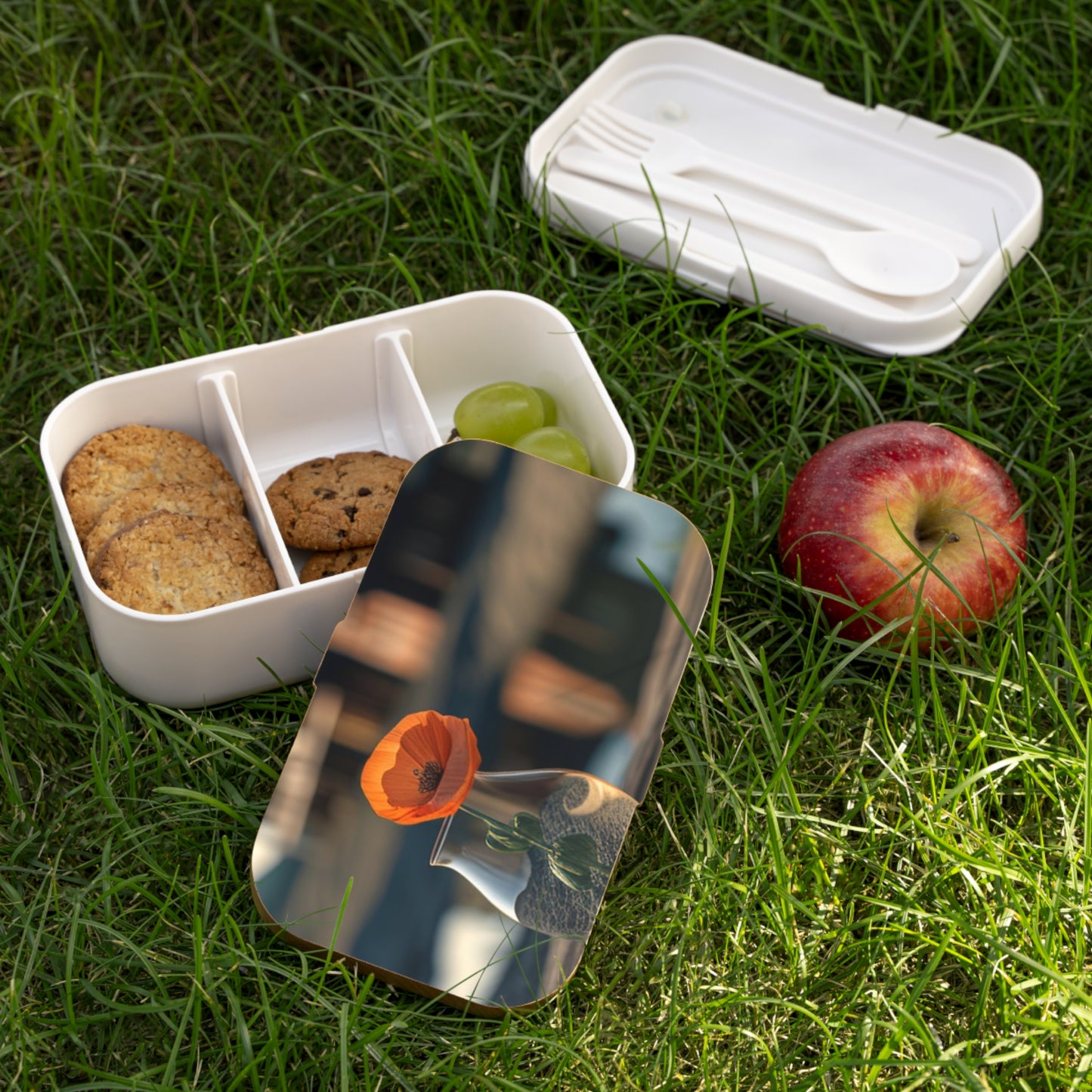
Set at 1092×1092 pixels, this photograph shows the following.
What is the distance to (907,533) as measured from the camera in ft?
4.69

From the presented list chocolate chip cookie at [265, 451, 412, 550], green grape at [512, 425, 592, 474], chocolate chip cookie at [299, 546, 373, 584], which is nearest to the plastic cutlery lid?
green grape at [512, 425, 592, 474]

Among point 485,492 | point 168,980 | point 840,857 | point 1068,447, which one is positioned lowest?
point 168,980

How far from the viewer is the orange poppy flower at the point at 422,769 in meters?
1.25

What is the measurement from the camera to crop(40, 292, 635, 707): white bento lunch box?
133 cm

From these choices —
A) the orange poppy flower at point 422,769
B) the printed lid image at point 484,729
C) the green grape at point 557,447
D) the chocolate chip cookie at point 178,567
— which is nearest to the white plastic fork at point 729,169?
the green grape at point 557,447

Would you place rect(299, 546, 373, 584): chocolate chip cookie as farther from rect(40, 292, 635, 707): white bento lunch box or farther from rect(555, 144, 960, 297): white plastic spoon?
rect(555, 144, 960, 297): white plastic spoon

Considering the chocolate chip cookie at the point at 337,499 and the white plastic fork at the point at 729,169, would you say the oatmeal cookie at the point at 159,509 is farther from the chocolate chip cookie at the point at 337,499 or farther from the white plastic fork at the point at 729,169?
the white plastic fork at the point at 729,169

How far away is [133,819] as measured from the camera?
4.39 ft

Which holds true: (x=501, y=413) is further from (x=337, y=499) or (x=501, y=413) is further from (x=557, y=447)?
(x=337, y=499)

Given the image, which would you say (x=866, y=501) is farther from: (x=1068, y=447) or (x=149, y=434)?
(x=149, y=434)

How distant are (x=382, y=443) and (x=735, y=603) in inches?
19.7

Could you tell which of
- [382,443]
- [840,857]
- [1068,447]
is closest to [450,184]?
[382,443]

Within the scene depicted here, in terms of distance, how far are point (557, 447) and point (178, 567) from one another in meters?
0.44

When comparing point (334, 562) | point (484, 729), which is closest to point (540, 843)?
point (484, 729)
